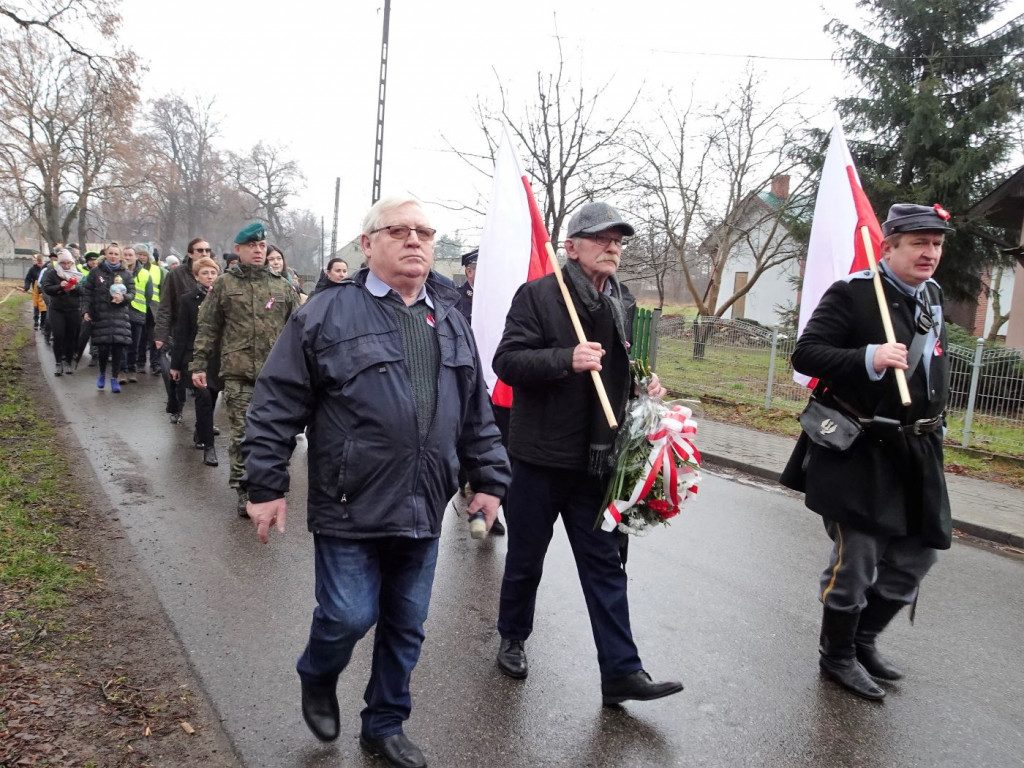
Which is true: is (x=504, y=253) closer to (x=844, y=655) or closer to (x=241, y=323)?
(x=241, y=323)

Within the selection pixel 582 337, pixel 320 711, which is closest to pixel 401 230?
pixel 582 337

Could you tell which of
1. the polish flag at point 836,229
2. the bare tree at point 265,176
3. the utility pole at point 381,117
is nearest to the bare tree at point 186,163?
the bare tree at point 265,176

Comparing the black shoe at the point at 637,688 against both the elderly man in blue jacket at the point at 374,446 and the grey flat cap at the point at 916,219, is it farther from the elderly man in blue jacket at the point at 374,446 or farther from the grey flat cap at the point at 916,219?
the grey flat cap at the point at 916,219

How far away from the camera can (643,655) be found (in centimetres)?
377

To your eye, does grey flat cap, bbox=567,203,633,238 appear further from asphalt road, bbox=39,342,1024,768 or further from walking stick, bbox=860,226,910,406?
asphalt road, bbox=39,342,1024,768

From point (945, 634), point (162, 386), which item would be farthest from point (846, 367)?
point (162, 386)

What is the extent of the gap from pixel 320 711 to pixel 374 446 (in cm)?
102

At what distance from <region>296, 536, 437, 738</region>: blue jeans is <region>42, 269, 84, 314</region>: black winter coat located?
11.0 m

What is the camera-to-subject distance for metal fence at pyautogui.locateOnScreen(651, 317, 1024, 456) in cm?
908

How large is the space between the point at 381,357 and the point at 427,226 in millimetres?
494

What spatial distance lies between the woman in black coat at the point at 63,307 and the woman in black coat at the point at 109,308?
0.81m

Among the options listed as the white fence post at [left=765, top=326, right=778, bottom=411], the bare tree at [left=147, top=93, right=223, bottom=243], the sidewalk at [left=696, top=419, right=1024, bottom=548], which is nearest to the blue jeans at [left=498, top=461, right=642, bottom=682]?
the sidewalk at [left=696, top=419, right=1024, bottom=548]

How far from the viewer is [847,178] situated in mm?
4535

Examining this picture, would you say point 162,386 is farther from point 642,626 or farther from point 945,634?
point 945,634
